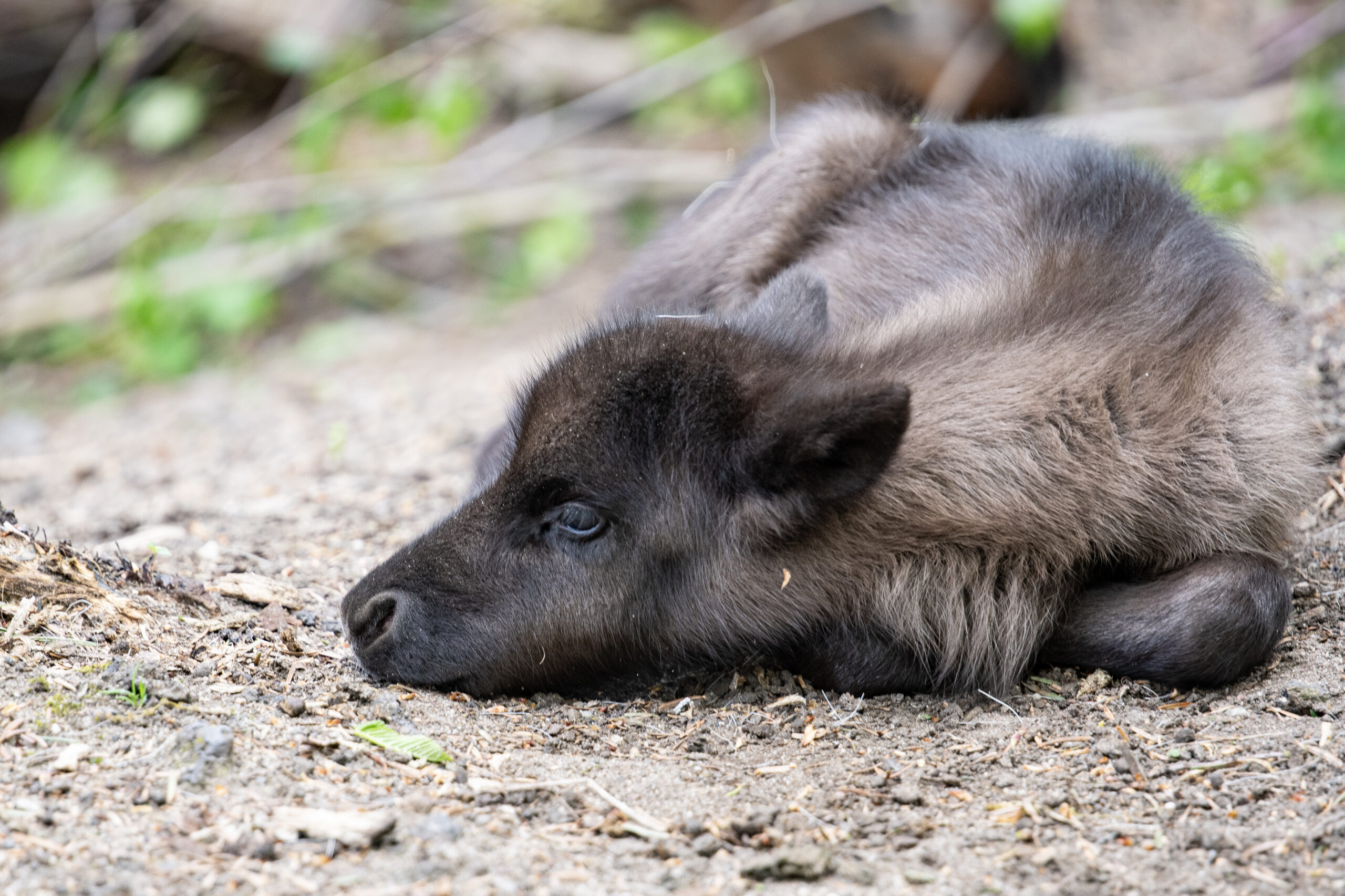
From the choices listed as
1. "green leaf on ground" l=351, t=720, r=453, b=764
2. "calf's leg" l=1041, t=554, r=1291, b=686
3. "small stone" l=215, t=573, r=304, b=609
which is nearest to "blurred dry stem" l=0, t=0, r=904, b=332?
"small stone" l=215, t=573, r=304, b=609

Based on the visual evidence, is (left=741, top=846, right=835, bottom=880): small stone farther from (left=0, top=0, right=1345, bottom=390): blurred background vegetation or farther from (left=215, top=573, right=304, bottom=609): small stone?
(left=0, top=0, right=1345, bottom=390): blurred background vegetation

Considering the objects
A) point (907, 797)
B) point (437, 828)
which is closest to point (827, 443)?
point (907, 797)

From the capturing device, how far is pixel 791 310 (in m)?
4.67

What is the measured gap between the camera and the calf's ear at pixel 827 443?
3842mm

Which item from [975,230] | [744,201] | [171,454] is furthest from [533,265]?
[975,230]

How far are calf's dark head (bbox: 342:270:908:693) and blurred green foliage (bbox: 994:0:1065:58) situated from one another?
5.51m

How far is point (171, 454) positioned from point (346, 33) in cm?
502

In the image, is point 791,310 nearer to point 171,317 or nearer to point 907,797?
point 907,797

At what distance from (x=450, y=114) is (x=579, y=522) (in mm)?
6330

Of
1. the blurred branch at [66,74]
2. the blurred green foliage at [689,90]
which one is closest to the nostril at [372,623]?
the blurred green foliage at [689,90]

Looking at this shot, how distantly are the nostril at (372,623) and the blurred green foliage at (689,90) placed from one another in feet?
26.0

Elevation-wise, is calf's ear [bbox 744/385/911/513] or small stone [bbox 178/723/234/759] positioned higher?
calf's ear [bbox 744/385/911/513]

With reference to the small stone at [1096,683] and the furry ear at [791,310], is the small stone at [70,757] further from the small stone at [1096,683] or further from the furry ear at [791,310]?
the small stone at [1096,683]

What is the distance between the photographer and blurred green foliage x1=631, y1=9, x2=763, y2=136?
1152 centimetres
